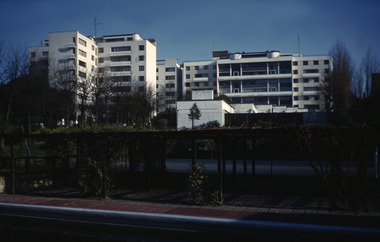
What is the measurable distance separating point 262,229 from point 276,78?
6925 cm

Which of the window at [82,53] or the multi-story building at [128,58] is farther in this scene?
the multi-story building at [128,58]

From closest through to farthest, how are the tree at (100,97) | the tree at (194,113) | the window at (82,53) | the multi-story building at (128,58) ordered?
the tree at (100,97), the tree at (194,113), the window at (82,53), the multi-story building at (128,58)

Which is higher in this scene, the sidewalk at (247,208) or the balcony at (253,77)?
the balcony at (253,77)

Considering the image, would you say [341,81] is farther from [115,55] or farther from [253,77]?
[115,55]

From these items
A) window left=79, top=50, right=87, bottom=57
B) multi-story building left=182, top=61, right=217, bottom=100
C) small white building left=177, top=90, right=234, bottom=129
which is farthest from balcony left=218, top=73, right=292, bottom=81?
small white building left=177, top=90, right=234, bottom=129

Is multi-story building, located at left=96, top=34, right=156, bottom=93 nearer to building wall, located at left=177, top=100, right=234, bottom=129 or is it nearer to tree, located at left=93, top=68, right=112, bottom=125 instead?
tree, located at left=93, top=68, right=112, bottom=125

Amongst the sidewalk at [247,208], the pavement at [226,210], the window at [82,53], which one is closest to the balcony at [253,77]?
the window at [82,53]

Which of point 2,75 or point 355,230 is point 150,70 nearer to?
point 2,75

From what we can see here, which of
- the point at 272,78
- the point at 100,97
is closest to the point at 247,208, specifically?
the point at 100,97

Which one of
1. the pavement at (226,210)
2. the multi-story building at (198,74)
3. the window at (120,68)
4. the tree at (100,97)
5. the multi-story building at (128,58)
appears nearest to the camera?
the pavement at (226,210)

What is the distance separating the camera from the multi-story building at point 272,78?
2886 inches

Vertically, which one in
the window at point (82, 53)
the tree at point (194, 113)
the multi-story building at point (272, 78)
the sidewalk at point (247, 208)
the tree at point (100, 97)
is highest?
the window at point (82, 53)

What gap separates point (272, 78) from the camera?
74.1 metres

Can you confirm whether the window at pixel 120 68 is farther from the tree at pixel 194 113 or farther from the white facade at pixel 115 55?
the tree at pixel 194 113
